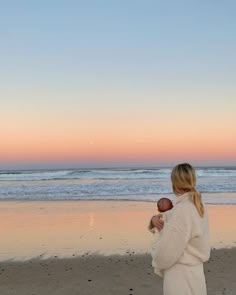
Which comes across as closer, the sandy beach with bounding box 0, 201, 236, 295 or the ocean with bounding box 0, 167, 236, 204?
the sandy beach with bounding box 0, 201, 236, 295

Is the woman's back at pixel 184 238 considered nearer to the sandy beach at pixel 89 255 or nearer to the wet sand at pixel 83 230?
the sandy beach at pixel 89 255

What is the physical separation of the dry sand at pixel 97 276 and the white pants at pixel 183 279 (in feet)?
12.3

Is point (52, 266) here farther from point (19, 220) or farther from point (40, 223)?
point (19, 220)

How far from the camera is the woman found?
2549 mm

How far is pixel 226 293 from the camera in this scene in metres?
6.26

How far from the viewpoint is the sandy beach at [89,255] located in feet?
22.0

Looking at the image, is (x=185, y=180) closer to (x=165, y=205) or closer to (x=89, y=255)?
(x=165, y=205)

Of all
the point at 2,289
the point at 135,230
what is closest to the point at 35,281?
the point at 2,289

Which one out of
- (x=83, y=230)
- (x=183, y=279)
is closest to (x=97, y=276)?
(x=83, y=230)

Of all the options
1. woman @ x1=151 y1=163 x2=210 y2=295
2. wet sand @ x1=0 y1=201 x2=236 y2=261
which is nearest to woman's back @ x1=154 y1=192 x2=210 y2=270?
woman @ x1=151 y1=163 x2=210 y2=295

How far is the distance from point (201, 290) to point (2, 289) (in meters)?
4.67

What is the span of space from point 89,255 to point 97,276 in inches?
50.6

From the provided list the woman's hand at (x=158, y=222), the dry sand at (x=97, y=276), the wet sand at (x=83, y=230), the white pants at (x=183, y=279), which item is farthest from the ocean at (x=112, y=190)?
the woman's hand at (x=158, y=222)

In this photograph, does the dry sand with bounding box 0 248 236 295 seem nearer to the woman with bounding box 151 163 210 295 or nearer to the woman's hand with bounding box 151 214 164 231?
the woman with bounding box 151 163 210 295
